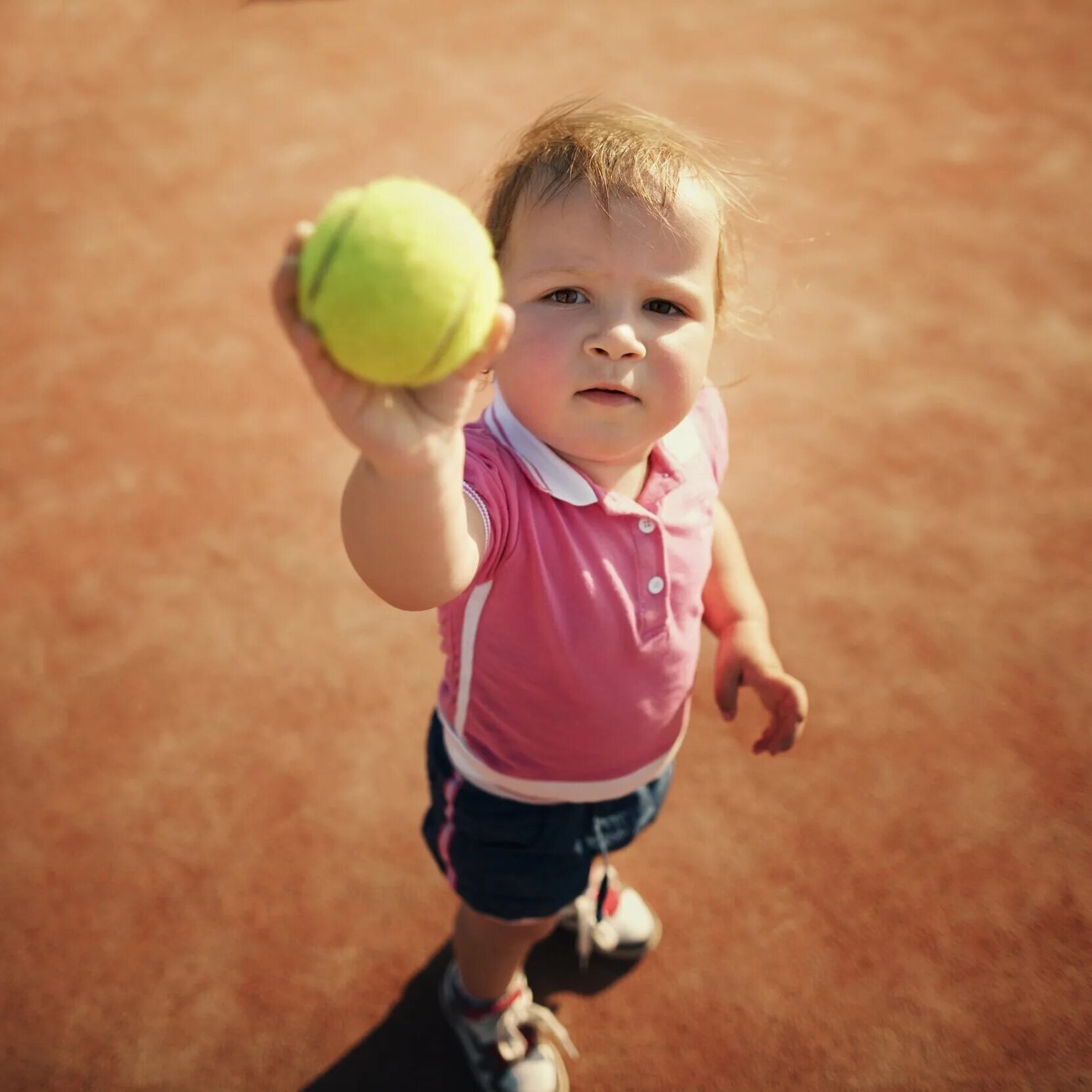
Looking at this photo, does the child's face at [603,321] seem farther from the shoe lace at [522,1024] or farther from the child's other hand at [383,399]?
the shoe lace at [522,1024]

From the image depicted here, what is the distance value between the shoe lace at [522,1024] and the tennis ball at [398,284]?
1236 mm

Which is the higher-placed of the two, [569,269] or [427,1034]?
[569,269]

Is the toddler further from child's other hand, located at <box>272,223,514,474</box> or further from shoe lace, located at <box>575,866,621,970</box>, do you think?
shoe lace, located at <box>575,866,621,970</box>

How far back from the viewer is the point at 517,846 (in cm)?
148

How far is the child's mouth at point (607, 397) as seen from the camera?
1185mm

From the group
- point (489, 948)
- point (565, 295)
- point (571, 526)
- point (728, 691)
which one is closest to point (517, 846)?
point (489, 948)

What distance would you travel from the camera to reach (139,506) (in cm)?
259

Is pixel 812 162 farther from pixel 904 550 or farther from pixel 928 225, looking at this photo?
pixel 904 550

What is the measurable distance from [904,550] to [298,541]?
155cm

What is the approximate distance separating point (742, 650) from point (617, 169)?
28.8 inches

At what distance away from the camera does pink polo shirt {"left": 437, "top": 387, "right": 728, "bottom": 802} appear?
48.3 inches

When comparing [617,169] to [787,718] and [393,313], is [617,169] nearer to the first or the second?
[393,313]

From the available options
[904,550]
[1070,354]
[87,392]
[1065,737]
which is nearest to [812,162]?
[1070,354]

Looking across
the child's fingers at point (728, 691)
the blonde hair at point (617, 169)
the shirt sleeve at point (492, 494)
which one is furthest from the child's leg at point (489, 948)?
the blonde hair at point (617, 169)
